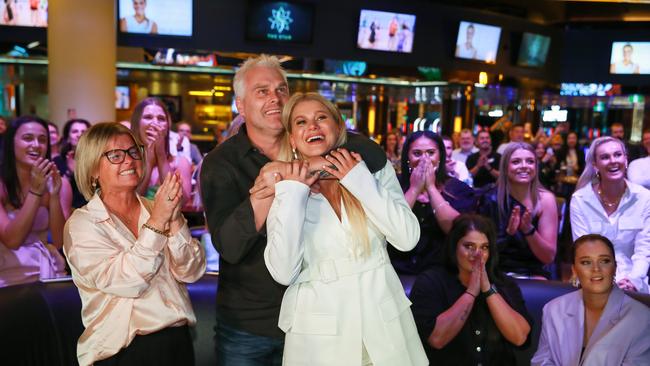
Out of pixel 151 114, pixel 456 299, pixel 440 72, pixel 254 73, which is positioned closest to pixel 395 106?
pixel 440 72

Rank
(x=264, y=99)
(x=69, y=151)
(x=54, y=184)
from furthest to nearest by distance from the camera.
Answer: (x=69, y=151) < (x=54, y=184) < (x=264, y=99)

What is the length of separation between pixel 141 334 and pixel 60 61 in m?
6.68

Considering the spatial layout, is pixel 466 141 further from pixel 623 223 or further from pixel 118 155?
pixel 118 155

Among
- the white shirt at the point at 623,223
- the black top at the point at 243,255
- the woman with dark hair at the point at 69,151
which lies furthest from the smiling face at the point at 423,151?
the woman with dark hair at the point at 69,151

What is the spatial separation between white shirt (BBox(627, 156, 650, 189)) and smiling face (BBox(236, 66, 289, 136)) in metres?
4.83

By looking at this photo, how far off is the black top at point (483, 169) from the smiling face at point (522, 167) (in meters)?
3.57

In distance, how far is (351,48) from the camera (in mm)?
12016

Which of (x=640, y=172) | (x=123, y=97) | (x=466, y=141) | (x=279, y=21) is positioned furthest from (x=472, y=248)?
(x=123, y=97)

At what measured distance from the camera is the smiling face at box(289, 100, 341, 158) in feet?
6.93

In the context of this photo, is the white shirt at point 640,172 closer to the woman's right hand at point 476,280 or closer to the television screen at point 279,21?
the woman's right hand at point 476,280

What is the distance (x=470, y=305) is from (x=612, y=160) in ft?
5.77

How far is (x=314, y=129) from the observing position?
2.11m

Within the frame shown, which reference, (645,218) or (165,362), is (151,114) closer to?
(165,362)

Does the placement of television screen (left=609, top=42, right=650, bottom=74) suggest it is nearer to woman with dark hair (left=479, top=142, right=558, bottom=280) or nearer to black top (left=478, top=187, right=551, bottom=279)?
woman with dark hair (left=479, top=142, right=558, bottom=280)
